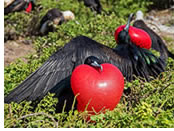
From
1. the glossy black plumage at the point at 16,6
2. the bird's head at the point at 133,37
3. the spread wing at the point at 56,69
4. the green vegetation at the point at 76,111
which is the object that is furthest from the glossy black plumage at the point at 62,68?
the glossy black plumage at the point at 16,6

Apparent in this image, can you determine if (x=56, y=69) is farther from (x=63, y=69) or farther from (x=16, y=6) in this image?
(x=16, y=6)

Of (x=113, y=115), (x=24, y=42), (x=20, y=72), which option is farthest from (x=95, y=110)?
(x=24, y=42)

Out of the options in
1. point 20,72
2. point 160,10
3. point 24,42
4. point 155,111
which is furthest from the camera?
point 160,10

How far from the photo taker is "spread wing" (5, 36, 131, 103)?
239 centimetres

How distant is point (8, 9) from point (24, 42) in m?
0.75

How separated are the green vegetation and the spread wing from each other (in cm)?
10

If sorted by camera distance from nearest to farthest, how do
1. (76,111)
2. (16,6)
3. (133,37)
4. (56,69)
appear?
(76,111) < (56,69) < (133,37) < (16,6)

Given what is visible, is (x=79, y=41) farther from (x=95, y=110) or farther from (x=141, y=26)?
(x=141, y=26)

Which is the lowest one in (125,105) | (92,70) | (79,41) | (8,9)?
(125,105)

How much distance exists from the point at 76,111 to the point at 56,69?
58cm

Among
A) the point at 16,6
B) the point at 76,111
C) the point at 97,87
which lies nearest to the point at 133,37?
the point at 97,87

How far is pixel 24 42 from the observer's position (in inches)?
213

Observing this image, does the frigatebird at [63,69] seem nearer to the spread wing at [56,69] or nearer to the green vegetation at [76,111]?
the spread wing at [56,69]

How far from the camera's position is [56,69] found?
2.50 m
